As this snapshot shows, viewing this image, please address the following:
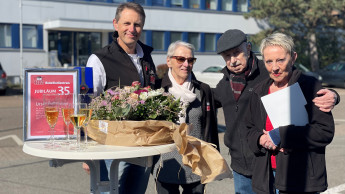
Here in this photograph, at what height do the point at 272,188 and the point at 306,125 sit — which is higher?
the point at 306,125

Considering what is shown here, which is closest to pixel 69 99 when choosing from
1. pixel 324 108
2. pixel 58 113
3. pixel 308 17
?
pixel 58 113

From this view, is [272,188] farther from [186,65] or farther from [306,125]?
[186,65]

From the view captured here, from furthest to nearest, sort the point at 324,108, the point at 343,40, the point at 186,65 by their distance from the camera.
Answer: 1. the point at 343,40
2. the point at 186,65
3. the point at 324,108

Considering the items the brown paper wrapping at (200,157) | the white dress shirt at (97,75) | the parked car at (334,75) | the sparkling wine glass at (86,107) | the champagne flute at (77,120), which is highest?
the white dress shirt at (97,75)

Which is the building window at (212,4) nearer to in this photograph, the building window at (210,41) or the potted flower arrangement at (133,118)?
the building window at (210,41)

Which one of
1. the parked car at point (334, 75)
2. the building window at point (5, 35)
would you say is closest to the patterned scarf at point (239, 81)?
the parked car at point (334, 75)

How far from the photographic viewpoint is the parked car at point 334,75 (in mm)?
24828

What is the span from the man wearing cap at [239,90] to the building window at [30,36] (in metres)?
26.4

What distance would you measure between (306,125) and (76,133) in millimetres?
1527

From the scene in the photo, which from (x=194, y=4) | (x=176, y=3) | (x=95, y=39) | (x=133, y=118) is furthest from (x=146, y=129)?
(x=194, y=4)

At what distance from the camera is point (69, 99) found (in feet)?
10.9

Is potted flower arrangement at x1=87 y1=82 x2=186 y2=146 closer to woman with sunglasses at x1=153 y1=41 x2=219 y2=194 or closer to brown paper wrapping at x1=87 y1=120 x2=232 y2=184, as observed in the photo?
brown paper wrapping at x1=87 y1=120 x2=232 y2=184

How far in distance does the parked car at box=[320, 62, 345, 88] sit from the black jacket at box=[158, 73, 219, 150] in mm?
21640

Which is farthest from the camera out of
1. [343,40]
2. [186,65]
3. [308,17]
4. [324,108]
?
[343,40]
